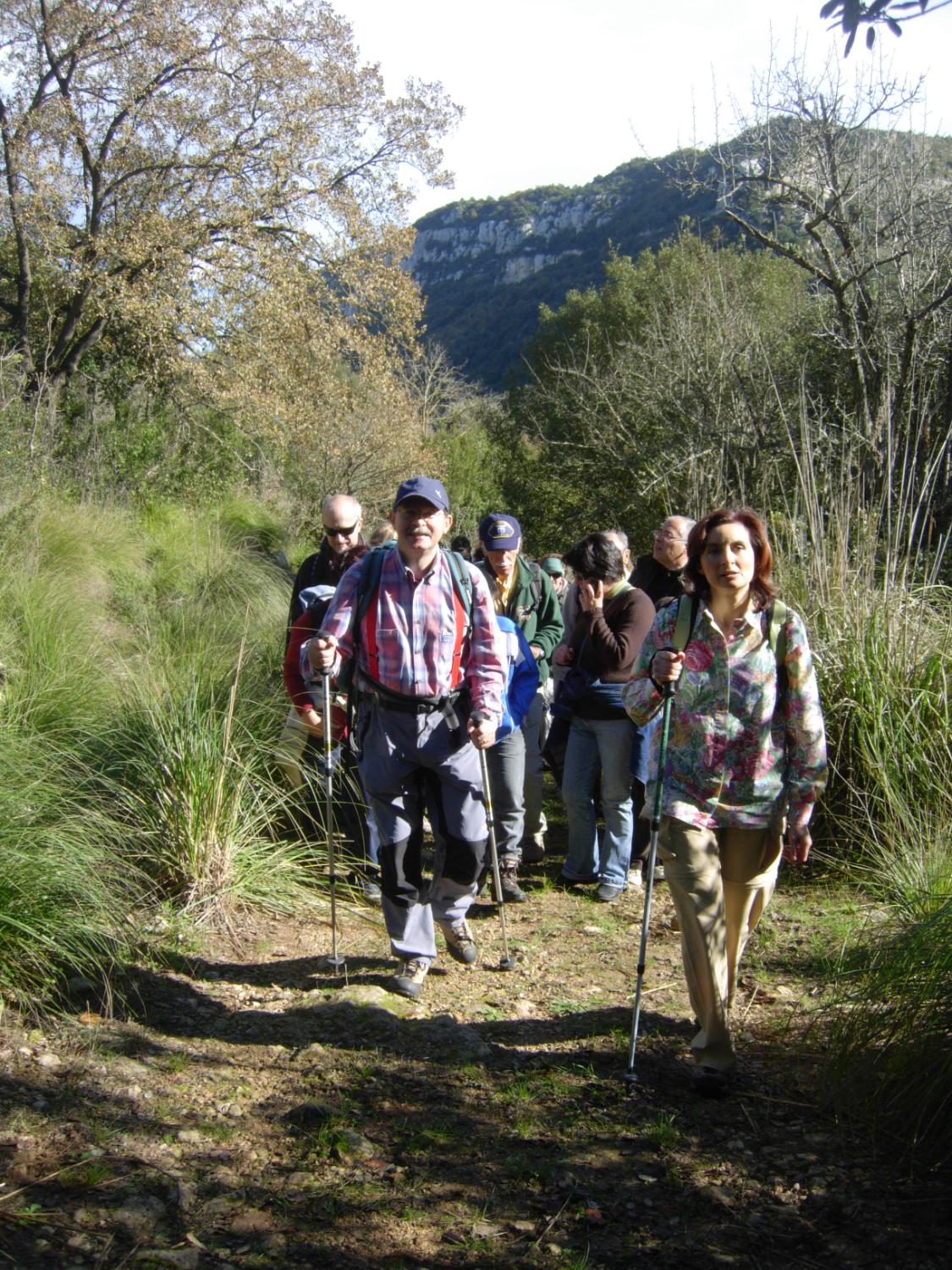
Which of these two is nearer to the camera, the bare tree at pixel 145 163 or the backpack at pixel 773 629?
the backpack at pixel 773 629

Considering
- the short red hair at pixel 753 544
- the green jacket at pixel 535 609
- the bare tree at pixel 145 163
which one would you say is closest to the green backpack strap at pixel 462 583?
the short red hair at pixel 753 544

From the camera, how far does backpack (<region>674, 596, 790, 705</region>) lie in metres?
4.02

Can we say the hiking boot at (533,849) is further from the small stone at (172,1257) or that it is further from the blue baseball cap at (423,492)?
the small stone at (172,1257)

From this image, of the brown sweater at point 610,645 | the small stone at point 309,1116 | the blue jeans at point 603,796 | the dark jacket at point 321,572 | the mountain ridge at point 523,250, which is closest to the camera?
the small stone at point 309,1116

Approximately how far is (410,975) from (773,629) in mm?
2085

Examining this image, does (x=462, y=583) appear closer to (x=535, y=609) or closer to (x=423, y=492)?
(x=423, y=492)

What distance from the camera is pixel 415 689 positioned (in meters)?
4.47

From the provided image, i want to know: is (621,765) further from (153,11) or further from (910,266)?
(153,11)

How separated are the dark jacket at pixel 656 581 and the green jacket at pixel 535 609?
0.53 metres

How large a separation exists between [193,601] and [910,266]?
7986 mm

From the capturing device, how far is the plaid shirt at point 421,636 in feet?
14.7

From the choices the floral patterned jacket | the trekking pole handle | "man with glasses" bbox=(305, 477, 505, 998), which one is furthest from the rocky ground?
the trekking pole handle

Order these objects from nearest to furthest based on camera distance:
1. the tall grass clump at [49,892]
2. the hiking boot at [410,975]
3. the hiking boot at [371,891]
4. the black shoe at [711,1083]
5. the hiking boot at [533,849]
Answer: the black shoe at [711,1083]
the tall grass clump at [49,892]
the hiking boot at [410,975]
the hiking boot at [371,891]
the hiking boot at [533,849]

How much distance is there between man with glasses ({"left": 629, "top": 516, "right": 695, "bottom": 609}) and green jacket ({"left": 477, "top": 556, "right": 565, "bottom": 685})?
531 millimetres
